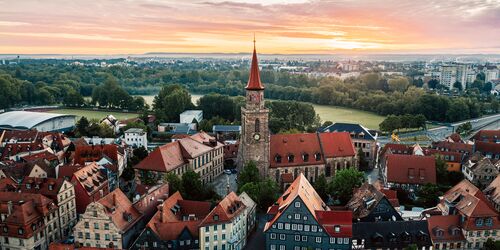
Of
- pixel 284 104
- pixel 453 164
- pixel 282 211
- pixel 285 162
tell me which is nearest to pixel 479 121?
pixel 284 104

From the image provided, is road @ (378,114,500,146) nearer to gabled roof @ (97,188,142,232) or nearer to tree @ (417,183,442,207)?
tree @ (417,183,442,207)

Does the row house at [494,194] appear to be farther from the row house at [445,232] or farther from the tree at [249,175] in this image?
the tree at [249,175]

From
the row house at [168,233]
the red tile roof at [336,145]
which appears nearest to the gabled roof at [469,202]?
the red tile roof at [336,145]

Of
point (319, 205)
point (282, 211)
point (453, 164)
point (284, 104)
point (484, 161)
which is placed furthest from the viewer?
point (284, 104)

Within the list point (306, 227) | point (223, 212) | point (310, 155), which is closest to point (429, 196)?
point (310, 155)

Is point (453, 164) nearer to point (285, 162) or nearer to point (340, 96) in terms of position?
point (285, 162)

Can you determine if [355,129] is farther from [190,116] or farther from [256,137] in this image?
[190,116]
